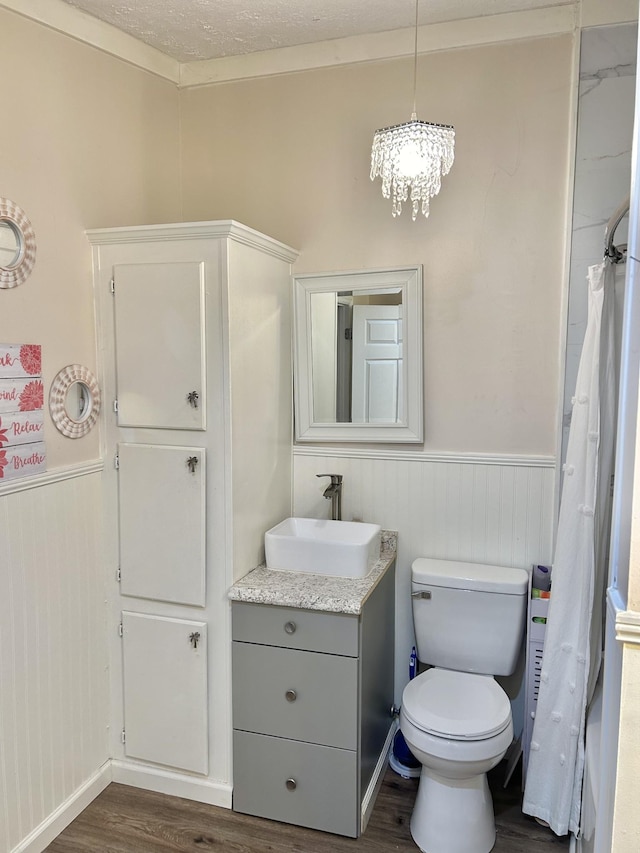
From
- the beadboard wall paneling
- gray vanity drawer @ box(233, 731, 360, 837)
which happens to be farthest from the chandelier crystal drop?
gray vanity drawer @ box(233, 731, 360, 837)

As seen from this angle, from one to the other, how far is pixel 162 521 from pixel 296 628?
0.59 metres


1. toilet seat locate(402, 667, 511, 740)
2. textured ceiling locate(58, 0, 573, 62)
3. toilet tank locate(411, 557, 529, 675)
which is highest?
textured ceiling locate(58, 0, 573, 62)

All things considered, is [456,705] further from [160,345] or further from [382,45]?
[382,45]

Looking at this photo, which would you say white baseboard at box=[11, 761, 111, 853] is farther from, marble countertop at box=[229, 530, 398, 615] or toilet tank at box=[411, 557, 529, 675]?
toilet tank at box=[411, 557, 529, 675]

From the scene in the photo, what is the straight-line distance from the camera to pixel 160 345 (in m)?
2.16

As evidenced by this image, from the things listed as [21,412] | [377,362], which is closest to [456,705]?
[377,362]

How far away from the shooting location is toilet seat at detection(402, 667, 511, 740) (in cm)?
194

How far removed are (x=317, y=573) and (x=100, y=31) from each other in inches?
80.8

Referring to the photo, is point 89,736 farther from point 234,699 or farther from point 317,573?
point 317,573

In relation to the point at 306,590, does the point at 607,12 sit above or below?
above

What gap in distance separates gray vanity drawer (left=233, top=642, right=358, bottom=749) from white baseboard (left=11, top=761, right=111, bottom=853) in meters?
0.58

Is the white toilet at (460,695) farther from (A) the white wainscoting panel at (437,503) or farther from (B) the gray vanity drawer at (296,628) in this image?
(B) the gray vanity drawer at (296,628)

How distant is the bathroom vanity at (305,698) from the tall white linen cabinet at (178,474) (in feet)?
0.27

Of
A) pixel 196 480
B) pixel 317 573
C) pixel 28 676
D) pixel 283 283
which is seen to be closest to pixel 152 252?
pixel 283 283
